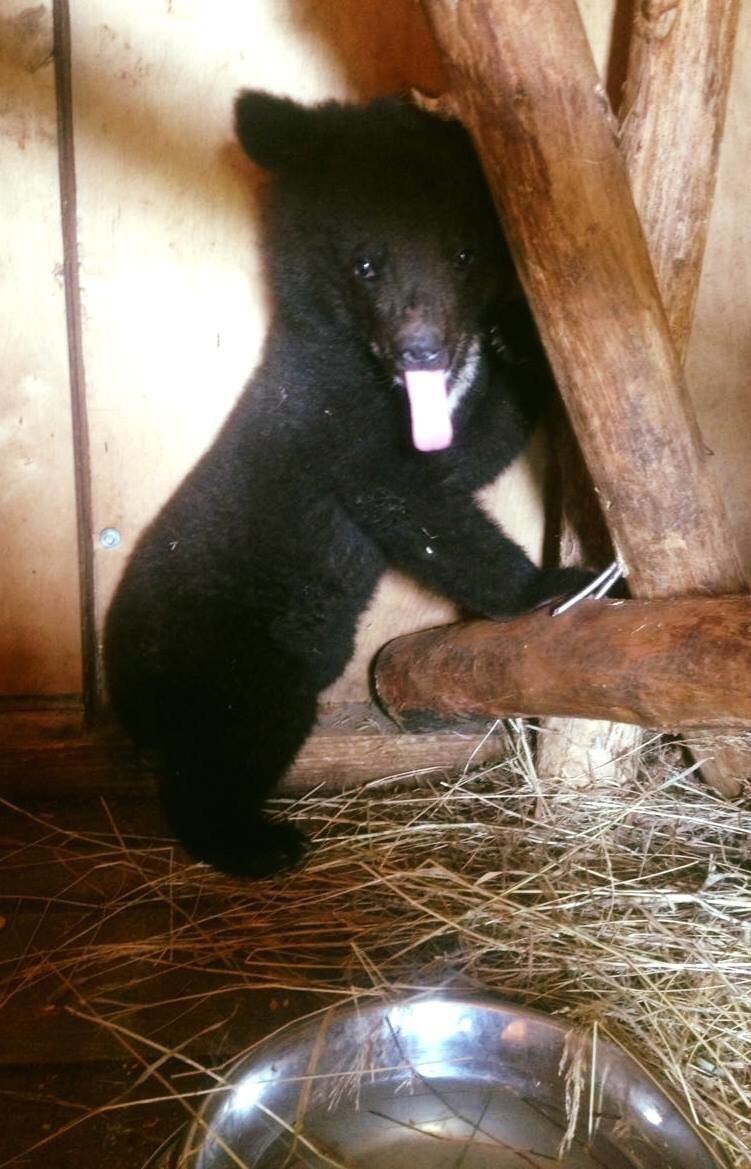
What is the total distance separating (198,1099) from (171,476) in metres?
1.56

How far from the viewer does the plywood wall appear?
8.27 ft

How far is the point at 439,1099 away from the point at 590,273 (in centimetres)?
167

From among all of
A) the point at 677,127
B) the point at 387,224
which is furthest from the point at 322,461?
the point at 677,127

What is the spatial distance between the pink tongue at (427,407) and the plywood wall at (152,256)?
1.69ft

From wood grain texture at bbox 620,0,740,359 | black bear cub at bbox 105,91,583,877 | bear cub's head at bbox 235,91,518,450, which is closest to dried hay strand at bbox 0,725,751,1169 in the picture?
black bear cub at bbox 105,91,583,877

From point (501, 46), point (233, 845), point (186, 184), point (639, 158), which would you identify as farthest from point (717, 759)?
point (186, 184)

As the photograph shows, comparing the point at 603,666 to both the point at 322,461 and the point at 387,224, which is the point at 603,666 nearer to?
the point at 322,461

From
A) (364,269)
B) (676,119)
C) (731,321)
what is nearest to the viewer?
(676,119)

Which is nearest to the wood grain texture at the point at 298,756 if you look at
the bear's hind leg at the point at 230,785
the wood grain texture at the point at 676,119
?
the bear's hind leg at the point at 230,785

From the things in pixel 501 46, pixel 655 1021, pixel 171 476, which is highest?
pixel 501 46

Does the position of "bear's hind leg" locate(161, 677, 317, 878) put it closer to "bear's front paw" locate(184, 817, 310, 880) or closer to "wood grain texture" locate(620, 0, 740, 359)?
"bear's front paw" locate(184, 817, 310, 880)

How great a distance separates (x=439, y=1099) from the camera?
2012 mm

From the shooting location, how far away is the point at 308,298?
262cm

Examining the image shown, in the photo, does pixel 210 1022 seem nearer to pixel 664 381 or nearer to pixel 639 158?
pixel 664 381
